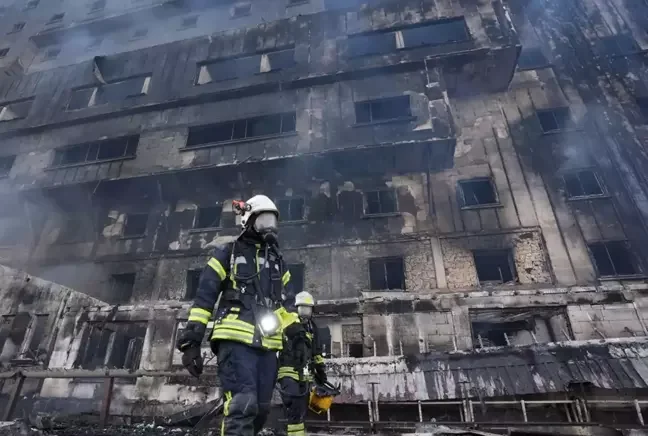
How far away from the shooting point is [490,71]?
1511cm

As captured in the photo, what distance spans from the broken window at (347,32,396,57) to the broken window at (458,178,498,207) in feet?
21.8

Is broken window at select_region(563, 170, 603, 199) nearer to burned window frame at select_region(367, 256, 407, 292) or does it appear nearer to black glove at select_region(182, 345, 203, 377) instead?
burned window frame at select_region(367, 256, 407, 292)

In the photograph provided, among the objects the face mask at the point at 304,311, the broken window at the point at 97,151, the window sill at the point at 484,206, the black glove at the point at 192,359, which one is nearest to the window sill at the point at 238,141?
the broken window at the point at 97,151

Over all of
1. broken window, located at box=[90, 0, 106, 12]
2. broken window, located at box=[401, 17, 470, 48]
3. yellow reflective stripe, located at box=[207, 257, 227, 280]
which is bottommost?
yellow reflective stripe, located at box=[207, 257, 227, 280]

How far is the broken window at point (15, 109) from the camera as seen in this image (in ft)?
64.7

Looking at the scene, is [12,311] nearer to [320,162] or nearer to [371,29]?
[320,162]

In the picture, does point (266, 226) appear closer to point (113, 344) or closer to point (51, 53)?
point (113, 344)

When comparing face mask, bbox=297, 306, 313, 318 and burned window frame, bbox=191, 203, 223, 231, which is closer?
face mask, bbox=297, 306, 313, 318

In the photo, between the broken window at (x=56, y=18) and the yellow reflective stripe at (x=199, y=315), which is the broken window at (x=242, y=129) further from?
the broken window at (x=56, y=18)

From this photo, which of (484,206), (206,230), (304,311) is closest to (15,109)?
(206,230)

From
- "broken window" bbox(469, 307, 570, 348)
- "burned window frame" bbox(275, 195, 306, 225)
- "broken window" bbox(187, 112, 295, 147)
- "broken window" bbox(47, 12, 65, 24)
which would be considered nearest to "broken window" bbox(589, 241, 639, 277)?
"broken window" bbox(469, 307, 570, 348)

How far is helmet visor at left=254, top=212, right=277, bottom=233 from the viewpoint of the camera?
4484 mm

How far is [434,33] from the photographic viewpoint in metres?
16.1

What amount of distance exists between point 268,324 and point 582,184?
1306 centimetres
